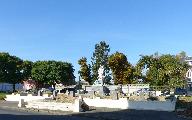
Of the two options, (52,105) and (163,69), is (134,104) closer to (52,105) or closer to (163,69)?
(52,105)

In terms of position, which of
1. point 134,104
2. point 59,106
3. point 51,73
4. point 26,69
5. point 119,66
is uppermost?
point 26,69

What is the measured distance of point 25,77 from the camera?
109 m

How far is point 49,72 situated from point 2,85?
12.6 m

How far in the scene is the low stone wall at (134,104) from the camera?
3644 cm

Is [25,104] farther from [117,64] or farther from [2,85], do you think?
[2,85]

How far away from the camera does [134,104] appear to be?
127ft

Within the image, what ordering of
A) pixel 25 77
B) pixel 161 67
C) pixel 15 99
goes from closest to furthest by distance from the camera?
pixel 15 99 → pixel 161 67 → pixel 25 77

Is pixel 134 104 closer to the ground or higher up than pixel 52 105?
higher up

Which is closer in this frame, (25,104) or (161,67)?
(25,104)

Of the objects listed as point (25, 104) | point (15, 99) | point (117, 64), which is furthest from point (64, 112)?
point (117, 64)

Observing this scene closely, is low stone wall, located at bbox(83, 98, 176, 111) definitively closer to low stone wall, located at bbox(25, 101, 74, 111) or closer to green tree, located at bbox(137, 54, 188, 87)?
low stone wall, located at bbox(25, 101, 74, 111)

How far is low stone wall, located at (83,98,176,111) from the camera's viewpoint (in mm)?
36438

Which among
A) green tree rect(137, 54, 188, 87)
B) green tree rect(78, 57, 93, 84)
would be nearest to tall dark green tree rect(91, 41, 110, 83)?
green tree rect(78, 57, 93, 84)

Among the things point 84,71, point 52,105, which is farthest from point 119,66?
point 52,105
